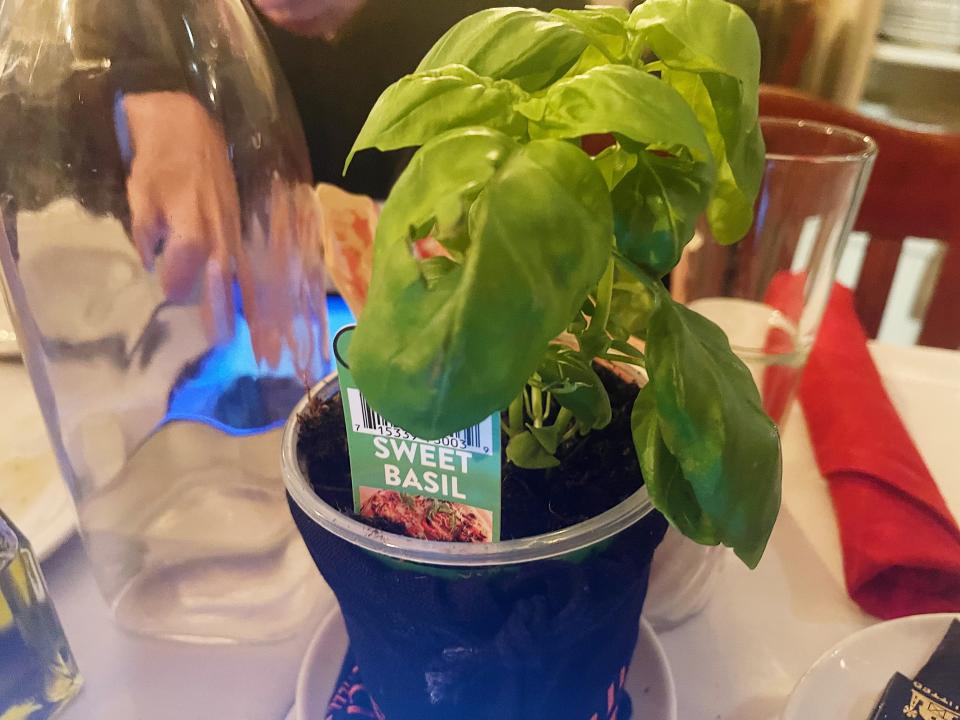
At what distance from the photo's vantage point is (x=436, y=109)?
240 mm

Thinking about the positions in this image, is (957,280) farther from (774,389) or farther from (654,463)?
(654,463)

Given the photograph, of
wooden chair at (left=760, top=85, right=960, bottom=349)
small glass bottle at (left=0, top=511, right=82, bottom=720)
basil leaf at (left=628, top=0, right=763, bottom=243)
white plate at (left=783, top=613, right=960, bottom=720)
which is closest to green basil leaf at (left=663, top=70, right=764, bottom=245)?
basil leaf at (left=628, top=0, right=763, bottom=243)

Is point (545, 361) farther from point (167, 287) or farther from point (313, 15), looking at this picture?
point (313, 15)

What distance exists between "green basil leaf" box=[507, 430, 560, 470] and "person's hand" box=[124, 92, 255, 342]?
11.0 inches

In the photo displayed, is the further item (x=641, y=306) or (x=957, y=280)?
(x=957, y=280)

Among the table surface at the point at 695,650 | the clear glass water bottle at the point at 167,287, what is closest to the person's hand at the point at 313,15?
the clear glass water bottle at the point at 167,287

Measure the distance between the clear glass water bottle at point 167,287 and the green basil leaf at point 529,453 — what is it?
0.81 ft

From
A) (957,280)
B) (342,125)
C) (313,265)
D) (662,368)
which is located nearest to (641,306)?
(662,368)

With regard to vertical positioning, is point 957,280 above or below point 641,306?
below

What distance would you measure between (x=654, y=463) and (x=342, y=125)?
0.74 m

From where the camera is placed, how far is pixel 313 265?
538 mm

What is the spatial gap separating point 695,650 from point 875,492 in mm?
184

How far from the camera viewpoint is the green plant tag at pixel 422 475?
28 centimetres

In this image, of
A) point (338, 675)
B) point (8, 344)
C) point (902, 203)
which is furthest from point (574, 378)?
point (902, 203)
